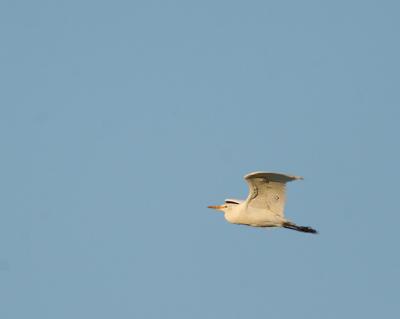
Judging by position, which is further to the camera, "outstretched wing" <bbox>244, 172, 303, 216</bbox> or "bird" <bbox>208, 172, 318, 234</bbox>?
"bird" <bbox>208, 172, 318, 234</bbox>

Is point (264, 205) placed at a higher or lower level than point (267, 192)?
lower

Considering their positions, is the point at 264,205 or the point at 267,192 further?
the point at 264,205

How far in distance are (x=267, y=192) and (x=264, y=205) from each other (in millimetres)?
665

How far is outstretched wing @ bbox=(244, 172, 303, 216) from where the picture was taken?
32.5 meters

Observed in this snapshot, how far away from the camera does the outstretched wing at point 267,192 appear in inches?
1280

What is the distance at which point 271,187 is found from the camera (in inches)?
1310

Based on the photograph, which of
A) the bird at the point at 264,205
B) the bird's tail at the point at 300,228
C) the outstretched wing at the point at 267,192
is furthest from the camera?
the bird's tail at the point at 300,228

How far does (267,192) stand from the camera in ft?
110

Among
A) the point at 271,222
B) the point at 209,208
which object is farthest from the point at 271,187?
the point at 209,208

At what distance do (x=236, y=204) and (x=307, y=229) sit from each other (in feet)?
9.08

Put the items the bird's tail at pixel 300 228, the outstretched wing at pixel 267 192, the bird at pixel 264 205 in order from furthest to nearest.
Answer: the bird's tail at pixel 300 228
the bird at pixel 264 205
the outstretched wing at pixel 267 192

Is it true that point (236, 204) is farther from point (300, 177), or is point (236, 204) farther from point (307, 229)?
point (300, 177)

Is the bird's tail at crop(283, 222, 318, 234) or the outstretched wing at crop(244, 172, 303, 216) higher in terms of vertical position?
the outstretched wing at crop(244, 172, 303, 216)

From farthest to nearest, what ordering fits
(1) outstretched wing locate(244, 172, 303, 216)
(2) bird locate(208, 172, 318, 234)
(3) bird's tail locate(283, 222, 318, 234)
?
1. (3) bird's tail locate(283, 222, 318, 234)
2. (2) bird locate(208, 172, 318, 234)
3. (1) outstretched wing locate(244, 172, 303, 216)
